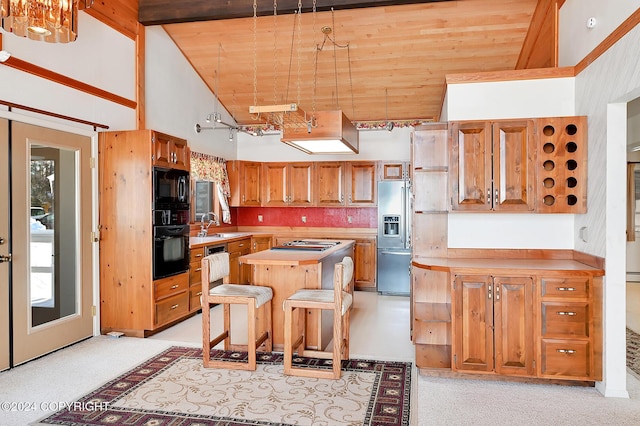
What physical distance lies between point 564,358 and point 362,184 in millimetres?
4359

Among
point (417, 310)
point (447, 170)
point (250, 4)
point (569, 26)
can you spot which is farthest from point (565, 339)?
point (250, 4)

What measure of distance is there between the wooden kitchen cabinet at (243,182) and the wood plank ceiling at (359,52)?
1053mm

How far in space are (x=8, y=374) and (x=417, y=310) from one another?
3.23 meters

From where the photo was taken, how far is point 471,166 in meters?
3.68

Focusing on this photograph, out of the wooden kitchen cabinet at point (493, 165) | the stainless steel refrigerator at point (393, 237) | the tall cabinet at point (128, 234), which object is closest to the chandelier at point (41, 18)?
the tall cabinet at point (128, 234)

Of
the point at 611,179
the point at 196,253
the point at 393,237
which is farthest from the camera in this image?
the point at 393,237

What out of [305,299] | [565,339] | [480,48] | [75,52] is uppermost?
[480,48]

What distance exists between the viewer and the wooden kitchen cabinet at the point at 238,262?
6395 millimetres

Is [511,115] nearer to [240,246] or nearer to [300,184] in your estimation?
[300,184]

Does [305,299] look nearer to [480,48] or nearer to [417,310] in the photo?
[417,310]

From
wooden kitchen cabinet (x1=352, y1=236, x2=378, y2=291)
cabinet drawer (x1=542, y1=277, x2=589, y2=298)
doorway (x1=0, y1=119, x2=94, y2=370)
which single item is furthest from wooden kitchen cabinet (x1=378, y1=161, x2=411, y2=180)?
doorway (x1=0, y1=119, x2=94, y2=370)

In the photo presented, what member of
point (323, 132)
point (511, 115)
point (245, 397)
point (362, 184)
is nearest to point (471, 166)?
point (511, 115)

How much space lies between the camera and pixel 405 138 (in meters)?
7.27

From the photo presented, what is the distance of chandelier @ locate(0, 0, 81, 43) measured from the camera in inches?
68.9
